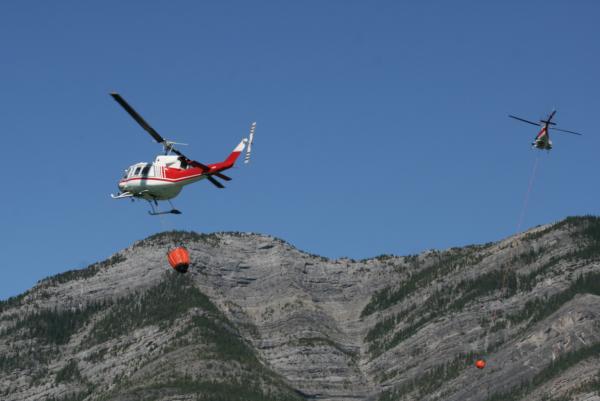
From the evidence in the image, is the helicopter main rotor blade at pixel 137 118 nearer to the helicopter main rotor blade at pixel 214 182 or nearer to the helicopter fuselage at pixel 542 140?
the helicopter main rotor blade at pixel 214 182

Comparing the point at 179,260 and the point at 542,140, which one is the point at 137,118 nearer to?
the point at 179,260

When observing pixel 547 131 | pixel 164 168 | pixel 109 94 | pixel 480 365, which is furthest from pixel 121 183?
pixel 480 365

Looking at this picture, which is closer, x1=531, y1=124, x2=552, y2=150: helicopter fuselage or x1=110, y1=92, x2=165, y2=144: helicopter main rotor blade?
x1=110, y1=92, x2=165, y2=144: helicopter main rotor blade

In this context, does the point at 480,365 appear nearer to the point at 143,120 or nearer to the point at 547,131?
the point at 547,131

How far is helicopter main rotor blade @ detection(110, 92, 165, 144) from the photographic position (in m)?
133

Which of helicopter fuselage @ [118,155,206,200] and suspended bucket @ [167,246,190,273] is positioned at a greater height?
helicopter fuselage @ [118,155,206,200]

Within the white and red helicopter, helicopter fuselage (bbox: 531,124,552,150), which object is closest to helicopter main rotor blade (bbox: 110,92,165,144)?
the white and red helicopter

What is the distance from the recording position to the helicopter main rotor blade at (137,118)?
132750 mm

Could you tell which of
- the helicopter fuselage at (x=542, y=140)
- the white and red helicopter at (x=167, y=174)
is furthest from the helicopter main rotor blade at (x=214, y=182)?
the helicopter fuselage at (x=542, y=140)

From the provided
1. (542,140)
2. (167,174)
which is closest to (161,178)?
(167,174)

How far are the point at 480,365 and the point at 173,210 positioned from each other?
187 ft

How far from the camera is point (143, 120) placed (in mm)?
137125

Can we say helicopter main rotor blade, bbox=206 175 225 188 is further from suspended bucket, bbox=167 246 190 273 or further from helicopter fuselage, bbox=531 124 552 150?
helicopter fuselage, bbox=531 124 552 150

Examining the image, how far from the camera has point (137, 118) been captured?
136625mm
